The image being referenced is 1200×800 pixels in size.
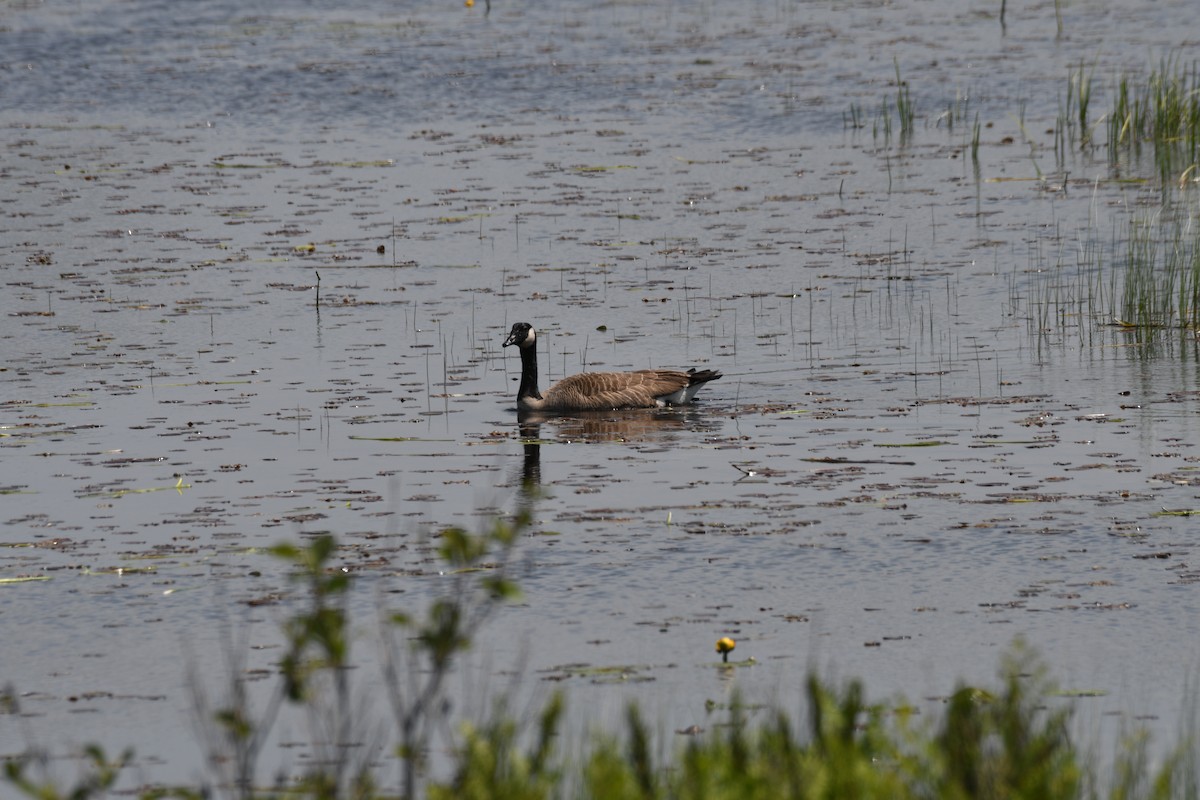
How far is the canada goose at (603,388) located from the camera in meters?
16.5

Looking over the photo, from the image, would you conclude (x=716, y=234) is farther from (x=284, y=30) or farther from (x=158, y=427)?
(x=284, y=30)

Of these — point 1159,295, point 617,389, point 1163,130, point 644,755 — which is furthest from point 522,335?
point 1163,130

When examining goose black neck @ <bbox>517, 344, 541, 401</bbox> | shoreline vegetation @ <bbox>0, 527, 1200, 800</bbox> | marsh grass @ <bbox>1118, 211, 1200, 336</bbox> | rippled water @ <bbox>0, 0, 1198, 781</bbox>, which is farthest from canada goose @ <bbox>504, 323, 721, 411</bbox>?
shoreline vegetation @ <bbox>0, 527, 1200, 800</bbox>

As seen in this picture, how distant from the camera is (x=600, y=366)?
60.4 feet

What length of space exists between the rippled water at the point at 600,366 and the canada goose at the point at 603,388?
7.0 inches

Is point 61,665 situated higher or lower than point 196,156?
lower

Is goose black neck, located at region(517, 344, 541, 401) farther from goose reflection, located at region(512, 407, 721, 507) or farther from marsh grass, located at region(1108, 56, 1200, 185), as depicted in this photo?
marsh grass, located at region(1108, 56, 1200, 185)

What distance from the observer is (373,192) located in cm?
2711

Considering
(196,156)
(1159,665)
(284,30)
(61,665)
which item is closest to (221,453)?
(61,665)

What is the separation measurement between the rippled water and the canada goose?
7.0 inches

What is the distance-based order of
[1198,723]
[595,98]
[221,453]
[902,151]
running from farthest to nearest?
[595,98] < [902,151] < [221,453] < [1198,723]

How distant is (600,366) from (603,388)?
1.75m

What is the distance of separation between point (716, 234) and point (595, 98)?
1097 cm

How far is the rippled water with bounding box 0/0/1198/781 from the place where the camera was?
1040 centimetres
